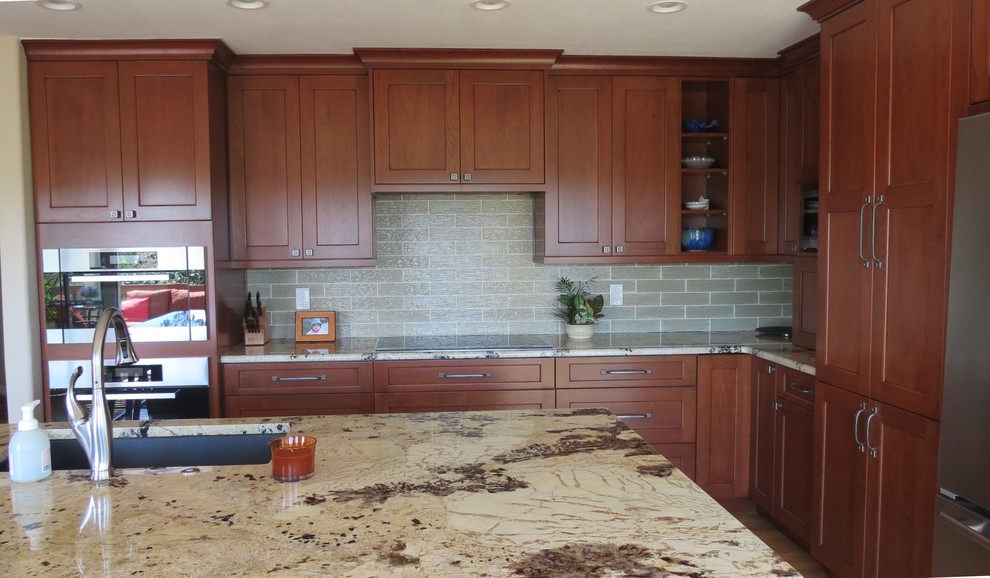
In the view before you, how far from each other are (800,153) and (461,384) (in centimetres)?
212

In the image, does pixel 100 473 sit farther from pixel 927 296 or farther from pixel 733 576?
pixel 927 296

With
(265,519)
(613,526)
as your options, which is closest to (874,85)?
(613,526)

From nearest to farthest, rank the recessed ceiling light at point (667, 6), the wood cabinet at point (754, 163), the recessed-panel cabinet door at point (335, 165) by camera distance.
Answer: the recessed ceiling light at point (667, 6) → the recessed-panel cabinet door at point (335, 165) → the wood cabinet at point (754, 163)

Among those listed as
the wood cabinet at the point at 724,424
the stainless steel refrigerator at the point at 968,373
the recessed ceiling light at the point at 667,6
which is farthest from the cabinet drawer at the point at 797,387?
the recessed ceiling light at the point at 667,6

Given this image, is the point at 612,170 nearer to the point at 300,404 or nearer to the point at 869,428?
the point at 869,428

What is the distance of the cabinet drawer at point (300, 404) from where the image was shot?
3.63 metres

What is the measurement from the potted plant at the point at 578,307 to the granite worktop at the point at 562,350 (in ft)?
0.22

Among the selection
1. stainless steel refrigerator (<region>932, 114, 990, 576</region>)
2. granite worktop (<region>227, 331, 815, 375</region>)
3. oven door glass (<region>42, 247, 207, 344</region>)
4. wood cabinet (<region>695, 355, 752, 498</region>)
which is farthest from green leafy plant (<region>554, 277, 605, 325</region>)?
stainless steel refrigerator (<region>932, 114, 990, 576</region>)

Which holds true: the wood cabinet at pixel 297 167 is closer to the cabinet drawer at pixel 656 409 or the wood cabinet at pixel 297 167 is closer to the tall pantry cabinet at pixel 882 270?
the cabinet drawer at pixel 656 409

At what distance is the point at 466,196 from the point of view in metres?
4.21

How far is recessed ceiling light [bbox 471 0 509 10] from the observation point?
9.77ft

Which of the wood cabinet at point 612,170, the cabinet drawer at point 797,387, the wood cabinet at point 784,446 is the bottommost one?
the wood cabinet at point 784,446

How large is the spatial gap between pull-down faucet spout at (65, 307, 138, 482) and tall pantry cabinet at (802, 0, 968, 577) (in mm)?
2348

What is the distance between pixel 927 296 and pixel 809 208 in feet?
4.94
